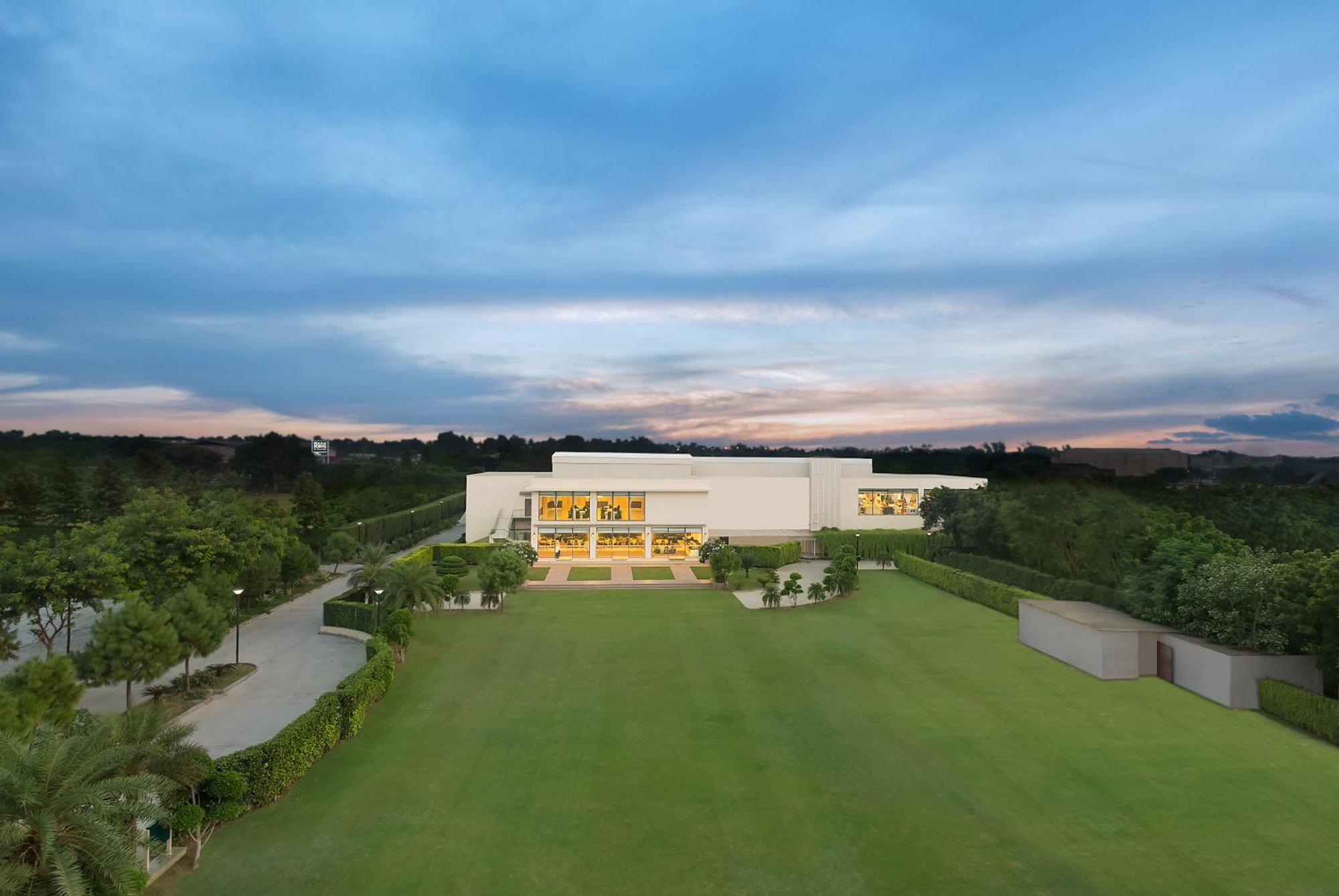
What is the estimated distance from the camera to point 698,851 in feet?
42.6

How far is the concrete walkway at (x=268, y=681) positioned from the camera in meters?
19.1

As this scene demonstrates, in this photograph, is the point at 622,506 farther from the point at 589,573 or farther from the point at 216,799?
the point at 216,799

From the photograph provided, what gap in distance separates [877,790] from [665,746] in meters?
5.01

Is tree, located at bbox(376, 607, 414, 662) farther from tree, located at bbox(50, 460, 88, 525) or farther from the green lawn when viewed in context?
tree, located at bbox(50, 460, 88, 525)

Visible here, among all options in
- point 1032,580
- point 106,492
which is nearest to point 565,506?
point 1032,580

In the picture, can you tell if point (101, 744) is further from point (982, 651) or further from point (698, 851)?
point (982, 651)

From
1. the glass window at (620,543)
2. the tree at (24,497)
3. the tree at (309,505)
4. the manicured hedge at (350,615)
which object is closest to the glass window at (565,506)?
the glass window at (620,543)

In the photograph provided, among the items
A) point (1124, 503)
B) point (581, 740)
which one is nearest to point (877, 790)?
point (581, 740)

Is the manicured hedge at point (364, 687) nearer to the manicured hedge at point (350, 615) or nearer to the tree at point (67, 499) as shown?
the manicured hedge at point (350, 615)

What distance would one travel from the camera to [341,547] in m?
45.4

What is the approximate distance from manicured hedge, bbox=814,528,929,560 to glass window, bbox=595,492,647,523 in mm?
13627

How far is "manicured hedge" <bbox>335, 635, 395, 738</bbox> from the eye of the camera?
18344mm

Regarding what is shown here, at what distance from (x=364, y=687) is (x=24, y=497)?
54329 millimetres

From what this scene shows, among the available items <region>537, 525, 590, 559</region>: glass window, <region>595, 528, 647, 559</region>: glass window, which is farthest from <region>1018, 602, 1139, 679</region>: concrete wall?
<region>537, 525, 590, 559</region>: glass window
